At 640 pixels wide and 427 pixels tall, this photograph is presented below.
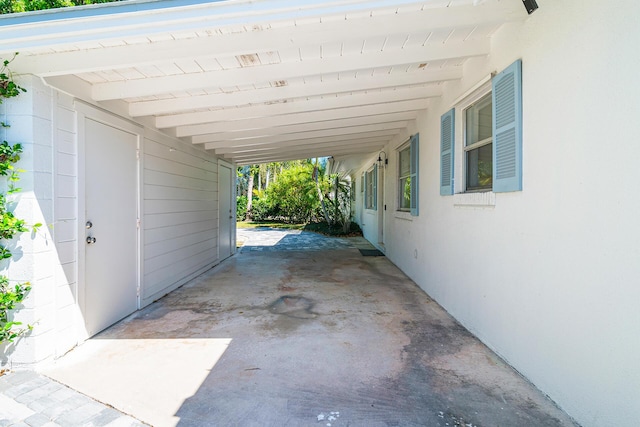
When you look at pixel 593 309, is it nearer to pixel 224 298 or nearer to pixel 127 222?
pixel 224 298

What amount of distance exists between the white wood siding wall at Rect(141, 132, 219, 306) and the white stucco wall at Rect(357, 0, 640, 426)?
4.09m

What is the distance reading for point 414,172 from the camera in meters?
5.41

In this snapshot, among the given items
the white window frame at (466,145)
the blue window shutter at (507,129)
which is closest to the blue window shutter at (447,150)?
the white window frame at (466,145)

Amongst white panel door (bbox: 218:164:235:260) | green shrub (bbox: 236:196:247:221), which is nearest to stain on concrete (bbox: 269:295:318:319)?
white panel door (bbox: 218:164:235:260)

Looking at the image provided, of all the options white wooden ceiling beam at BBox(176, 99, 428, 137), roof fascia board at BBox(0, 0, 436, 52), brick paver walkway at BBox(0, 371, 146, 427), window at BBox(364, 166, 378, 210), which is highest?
white wooden ceiling beam at BBox(176, 99, 428, 137)

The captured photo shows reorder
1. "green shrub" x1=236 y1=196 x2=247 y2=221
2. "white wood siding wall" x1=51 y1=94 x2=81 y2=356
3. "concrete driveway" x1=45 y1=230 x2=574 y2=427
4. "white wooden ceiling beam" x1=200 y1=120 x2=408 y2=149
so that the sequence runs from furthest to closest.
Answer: "green shrub" x1=236 y1=196 x2=247 y2=221
"white wooden ceiling beam" x1=200 y1=120 x2=408 y2=149
"white wood siding wall" x1=51 y1=94 x2=81 y2=356
"concrete driveway" x1=45 y1=230 x2=574 y2=427

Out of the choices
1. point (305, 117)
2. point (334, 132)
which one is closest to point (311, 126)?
point (305, 117)

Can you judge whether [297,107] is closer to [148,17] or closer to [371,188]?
[148,17]

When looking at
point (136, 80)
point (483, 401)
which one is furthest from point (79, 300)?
point (483, 401)

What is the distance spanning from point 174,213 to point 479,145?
4.41 meters

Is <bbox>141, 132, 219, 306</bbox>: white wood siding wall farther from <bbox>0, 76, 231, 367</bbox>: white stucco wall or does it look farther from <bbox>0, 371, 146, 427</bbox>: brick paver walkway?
<bbox>0, 371, 146, 427</bbox>: brick paver walkway

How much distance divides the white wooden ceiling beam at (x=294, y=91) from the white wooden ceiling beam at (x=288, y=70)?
0.57 m

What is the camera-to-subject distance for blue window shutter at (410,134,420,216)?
5.23m

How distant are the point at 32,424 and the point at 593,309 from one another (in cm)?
346
